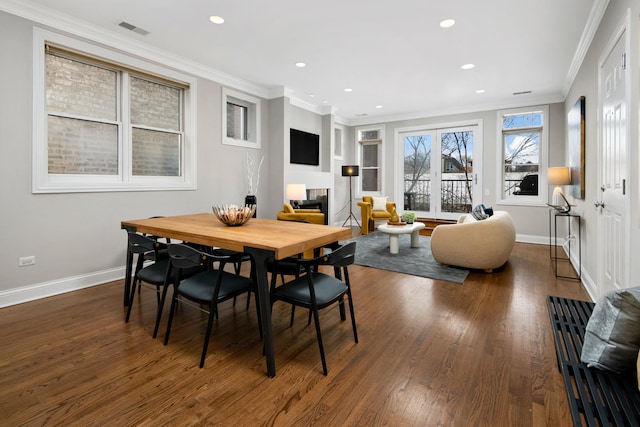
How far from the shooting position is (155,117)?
432 cm

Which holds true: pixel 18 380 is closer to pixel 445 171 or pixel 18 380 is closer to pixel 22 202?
pixel 22 202

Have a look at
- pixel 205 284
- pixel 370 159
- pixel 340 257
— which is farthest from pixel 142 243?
pixel 370 159

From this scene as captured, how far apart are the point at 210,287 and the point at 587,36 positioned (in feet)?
15.2

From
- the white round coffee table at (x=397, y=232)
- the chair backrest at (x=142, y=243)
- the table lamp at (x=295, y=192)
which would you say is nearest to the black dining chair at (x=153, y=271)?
the chair backrest at (x=142, y=243)

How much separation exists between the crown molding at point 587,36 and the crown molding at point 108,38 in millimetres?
4444

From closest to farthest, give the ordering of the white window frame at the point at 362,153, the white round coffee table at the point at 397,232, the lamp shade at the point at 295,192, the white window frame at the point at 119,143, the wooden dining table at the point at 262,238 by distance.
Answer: the wooden dining table at the point at 262,238, the white window frame at the point at 119,143, the white round coffee table at the point at 397,232, the lamp shade at the point at 295,192, the white window frame at the point at 362,153

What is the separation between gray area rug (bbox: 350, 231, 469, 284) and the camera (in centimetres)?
405

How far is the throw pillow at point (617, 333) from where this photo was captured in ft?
4.54

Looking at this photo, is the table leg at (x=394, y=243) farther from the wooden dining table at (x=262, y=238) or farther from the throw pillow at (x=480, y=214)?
the wooden dining table at (x=262, y=238)

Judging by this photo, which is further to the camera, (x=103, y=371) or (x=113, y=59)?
(x=113, y=59)

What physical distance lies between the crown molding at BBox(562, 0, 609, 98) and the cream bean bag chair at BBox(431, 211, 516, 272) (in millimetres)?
2143

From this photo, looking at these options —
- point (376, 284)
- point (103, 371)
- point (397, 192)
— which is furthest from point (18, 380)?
point (397, 192)

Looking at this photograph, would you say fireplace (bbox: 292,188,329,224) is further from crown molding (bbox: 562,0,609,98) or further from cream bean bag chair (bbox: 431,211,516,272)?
crown molding (bbox: 562,0,609,98)

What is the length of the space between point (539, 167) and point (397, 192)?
291cm
